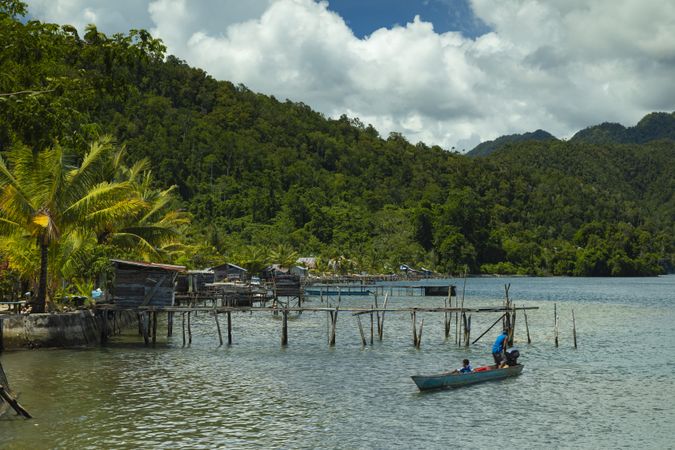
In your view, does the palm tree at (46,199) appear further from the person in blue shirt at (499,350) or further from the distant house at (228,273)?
the distant house at (228,273)

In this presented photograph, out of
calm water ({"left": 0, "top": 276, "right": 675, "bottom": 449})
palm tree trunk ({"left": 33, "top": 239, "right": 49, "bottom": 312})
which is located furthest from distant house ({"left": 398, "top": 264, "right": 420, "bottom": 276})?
palm tree trunk ({"left": 33, "top": 239, "right": 49, "bottom": 312})

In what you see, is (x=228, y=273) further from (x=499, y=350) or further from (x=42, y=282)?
(x=499, y=350)

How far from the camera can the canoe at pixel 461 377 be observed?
23.2 metres

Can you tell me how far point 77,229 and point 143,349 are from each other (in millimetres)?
6538

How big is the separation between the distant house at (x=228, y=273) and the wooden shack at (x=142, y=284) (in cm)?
3931

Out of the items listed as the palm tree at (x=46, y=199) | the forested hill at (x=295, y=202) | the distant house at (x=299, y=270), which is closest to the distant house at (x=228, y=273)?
the forested hill at (x=295, y=202)

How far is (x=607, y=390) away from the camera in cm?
2500

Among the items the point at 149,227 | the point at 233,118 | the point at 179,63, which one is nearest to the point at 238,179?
the point at 233,118

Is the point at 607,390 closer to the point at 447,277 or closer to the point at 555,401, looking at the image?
the point at 555,401

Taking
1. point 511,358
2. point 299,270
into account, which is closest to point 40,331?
point 511,358

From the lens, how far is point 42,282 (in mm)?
29266

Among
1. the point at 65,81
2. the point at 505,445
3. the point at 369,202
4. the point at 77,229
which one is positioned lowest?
the point at 505,445

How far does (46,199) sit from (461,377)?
18.4 metres

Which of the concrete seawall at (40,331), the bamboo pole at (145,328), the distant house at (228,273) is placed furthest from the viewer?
the distant house at (228,273)
